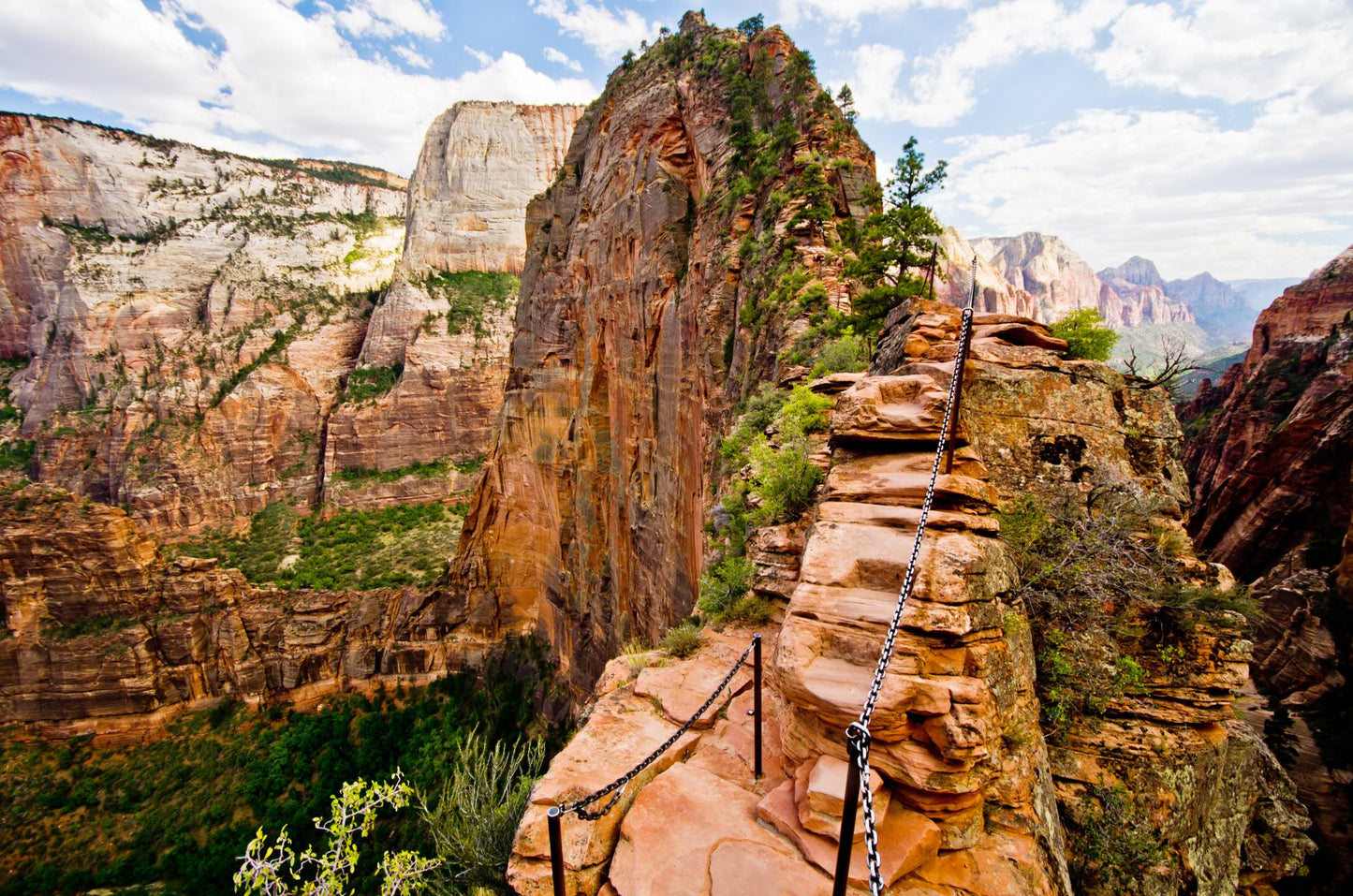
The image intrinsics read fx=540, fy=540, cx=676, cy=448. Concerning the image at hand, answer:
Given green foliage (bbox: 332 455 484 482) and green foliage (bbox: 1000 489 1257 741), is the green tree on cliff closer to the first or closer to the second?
green foliage (bbox: 1000 489 1257 741)

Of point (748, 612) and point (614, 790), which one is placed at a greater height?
point (614, 790)

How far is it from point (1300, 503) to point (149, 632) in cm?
6392

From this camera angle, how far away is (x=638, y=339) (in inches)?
976

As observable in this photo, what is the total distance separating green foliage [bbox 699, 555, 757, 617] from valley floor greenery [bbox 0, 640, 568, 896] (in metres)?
18.8

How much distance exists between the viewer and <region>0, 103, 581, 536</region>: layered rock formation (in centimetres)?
5525

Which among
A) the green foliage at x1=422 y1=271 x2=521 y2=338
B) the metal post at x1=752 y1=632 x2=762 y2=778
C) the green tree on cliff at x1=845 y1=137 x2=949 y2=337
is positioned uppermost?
the green foliage at x1=422 y1=271 x2=521 y2=338

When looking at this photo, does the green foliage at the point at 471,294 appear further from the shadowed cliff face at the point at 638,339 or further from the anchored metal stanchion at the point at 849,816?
the anchored metal stanchion at the point at 849,816

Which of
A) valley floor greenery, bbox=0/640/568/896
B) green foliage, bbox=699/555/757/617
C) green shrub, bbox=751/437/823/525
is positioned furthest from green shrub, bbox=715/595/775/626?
valley floor greenery, bbox=0/640/568/896

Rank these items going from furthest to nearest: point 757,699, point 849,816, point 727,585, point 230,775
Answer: point 230,775
point 727,585
point 757,699
point 849,816

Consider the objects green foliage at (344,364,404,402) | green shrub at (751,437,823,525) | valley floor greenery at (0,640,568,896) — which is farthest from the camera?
green foliage at (344,364,404,402)

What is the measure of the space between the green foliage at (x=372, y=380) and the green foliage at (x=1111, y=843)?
67.4 m

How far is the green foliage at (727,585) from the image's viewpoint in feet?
30.8

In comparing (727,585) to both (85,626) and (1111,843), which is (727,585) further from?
(85,626)

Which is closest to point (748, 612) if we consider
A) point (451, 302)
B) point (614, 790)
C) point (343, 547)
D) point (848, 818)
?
point (614, 790)
